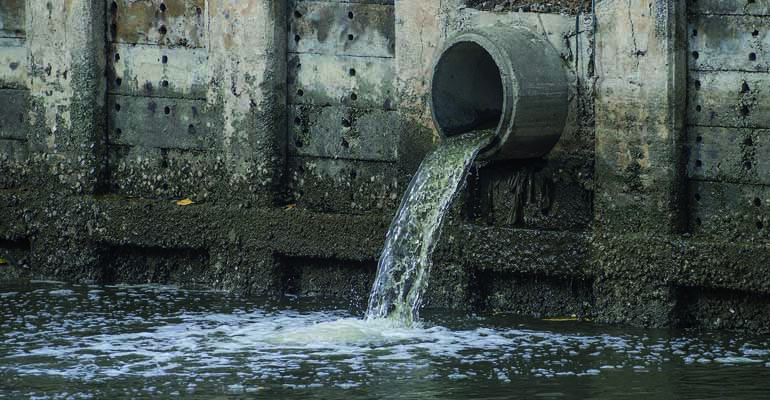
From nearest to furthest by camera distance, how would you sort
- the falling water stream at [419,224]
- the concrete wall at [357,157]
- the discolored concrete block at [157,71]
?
the concrete wall at [357,157] → the falling water stream at [419,224] → the discolored concrete block at [157,71]

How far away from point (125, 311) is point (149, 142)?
1.79 meters

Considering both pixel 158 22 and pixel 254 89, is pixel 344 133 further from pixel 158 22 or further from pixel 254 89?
pixel 158 22

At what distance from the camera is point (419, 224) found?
11.5 meters

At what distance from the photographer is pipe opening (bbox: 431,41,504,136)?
11438 millimetres

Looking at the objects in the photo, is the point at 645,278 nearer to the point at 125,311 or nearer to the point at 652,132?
the point at 652,132

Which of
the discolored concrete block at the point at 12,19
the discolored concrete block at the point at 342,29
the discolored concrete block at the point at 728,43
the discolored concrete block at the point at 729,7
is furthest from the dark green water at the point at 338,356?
the discolored concrete block at the point at 12,19

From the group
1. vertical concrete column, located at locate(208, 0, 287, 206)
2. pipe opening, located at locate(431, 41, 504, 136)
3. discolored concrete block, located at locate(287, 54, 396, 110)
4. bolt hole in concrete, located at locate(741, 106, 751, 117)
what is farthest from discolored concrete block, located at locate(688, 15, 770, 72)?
vertical concrete column, located at locate(208, 0, 287, 206)

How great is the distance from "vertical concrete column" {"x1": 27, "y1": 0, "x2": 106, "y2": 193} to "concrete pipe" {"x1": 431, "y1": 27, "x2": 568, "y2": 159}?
2.99 m

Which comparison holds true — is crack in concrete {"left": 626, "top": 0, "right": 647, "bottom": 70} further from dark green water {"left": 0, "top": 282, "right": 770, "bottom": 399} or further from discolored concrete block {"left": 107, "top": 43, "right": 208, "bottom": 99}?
discolored concrete block {"left": 107, "top": 43, "right": 208, "bottom": 99}

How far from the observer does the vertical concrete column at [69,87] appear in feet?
42.3

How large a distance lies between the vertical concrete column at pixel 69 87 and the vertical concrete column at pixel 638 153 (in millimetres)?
4064

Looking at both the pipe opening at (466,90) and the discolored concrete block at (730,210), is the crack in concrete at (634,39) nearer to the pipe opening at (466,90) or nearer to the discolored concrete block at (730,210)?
the discolored concrete block at (730,210)

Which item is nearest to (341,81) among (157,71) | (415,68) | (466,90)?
(415,68)

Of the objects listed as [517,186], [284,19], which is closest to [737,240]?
[517,186]
